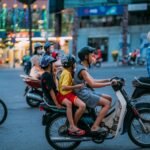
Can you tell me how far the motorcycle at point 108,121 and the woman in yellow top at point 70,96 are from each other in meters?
0.11

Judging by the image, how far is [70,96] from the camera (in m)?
7.91

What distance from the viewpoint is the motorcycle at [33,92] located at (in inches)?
548

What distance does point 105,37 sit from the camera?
61.0m

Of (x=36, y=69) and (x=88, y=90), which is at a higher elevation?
(x=88, y=90)

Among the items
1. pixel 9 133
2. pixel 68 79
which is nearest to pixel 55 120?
pixel 68 79

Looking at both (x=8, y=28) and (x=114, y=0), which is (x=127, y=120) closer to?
(x=114, y=0)

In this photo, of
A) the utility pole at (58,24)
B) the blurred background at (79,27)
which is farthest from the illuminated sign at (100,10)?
the utility pole at (58,24)

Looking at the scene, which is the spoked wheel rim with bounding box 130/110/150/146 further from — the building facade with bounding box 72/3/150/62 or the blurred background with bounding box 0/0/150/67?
the building facade with bounding box 72/3/150/62

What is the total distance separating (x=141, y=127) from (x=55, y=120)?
124 cm

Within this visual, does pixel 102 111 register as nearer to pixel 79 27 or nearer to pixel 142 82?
pixel 142 82

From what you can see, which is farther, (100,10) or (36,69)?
(100,10)

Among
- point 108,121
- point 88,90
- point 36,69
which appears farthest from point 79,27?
point 108,121

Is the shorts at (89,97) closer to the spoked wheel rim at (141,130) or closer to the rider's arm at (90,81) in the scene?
the rider's arm at (90,81)

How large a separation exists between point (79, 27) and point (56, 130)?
54301 mm
